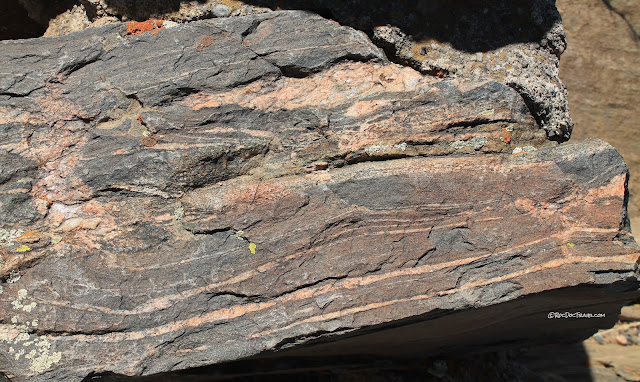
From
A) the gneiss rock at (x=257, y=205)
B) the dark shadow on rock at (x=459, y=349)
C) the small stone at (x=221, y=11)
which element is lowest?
the dark shadow on rock at (x=459, y=349)

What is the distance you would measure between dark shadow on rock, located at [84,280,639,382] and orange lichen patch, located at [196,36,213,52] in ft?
6.95

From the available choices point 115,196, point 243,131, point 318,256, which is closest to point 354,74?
point 243,131

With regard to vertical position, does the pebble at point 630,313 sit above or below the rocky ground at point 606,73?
below

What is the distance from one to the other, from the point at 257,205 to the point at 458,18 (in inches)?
79.4

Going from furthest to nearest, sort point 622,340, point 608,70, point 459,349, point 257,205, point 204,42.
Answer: point 608,70
point 622,340
point 459,349
point 204,42
point 257,205

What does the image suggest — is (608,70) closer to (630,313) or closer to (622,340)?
(630,313)

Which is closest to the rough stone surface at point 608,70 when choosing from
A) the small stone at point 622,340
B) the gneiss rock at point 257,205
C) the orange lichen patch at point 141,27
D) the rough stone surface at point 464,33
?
the small stone at point 622,340

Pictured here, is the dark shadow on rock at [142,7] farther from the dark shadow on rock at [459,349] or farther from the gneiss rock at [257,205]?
the dark shadow on rock at [459,349]

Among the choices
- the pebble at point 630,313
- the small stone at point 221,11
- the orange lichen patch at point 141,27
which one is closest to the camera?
the orange lichen patch at point 141,27

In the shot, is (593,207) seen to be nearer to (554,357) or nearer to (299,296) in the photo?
(299,296)

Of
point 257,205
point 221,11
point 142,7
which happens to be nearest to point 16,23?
point 142,7

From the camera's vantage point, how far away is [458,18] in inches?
152

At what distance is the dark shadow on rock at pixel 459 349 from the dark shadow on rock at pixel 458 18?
72.5 inches

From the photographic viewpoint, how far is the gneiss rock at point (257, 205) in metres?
3.30
